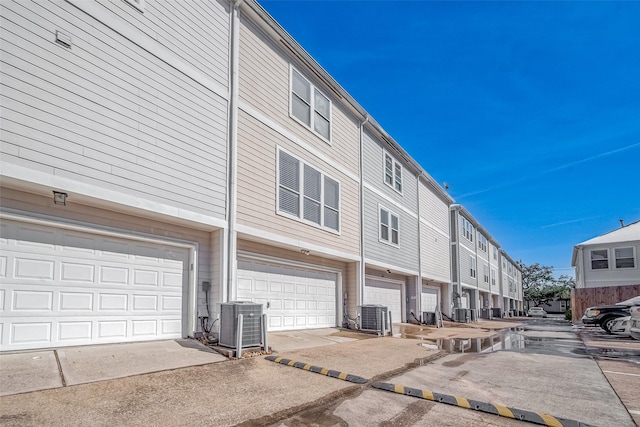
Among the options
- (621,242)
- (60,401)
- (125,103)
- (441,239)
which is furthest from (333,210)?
(621,242)

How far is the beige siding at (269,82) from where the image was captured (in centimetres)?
1017

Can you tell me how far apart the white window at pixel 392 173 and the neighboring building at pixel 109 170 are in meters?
9.88

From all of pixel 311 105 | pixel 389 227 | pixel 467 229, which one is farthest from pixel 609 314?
pixel 311 105

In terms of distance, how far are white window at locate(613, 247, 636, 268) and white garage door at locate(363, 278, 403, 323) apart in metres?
18.5

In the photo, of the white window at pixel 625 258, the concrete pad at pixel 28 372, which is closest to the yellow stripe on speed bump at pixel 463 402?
the concrete pad at pixel 28 372

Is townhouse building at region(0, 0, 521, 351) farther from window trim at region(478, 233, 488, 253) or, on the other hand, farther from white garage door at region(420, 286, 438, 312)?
window trim at region(478, 233, 488, 253)

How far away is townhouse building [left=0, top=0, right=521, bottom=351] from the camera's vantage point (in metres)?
6.08

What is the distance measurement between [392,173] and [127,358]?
14.2 meters

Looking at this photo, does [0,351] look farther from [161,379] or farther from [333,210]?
[333,210]

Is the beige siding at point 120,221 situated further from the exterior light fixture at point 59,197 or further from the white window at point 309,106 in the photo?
the white window at point 309,106

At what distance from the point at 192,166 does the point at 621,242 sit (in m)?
30.0

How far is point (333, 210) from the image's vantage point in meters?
13.3

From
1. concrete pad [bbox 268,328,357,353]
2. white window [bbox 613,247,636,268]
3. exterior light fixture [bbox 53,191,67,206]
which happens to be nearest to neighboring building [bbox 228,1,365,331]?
concrete pad [bbox 268,328,357,353]

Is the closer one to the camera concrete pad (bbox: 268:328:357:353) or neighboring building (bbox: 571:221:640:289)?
concrete pad (bbox: 268:328:357:353)
